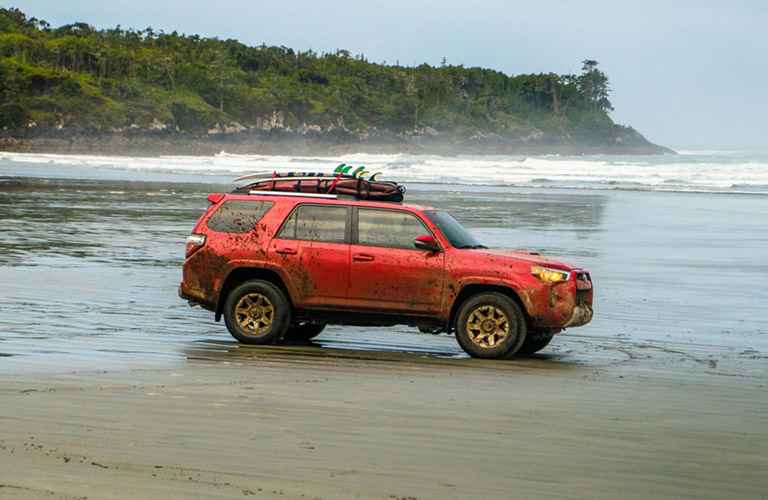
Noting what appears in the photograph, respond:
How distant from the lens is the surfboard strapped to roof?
1089 centimetres

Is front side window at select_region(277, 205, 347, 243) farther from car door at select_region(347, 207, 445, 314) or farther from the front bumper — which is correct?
the front bumper

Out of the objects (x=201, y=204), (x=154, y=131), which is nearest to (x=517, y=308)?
(x=201, y=204)

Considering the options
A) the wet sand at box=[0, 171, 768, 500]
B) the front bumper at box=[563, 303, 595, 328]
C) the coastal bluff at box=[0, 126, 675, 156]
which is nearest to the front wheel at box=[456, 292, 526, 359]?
the wet sand at box=[0, 171, 768, 500]

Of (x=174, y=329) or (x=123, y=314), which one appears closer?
(x=174, y=329)

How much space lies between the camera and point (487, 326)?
976cm

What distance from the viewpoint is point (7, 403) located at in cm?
702

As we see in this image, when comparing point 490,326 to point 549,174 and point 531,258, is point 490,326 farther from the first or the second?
point 549,174

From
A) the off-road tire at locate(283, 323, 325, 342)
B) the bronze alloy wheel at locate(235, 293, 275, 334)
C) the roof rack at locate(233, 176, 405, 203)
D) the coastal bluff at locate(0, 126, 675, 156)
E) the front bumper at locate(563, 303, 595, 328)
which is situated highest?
the coastal bluff at locate(0, 126, 675, 156)

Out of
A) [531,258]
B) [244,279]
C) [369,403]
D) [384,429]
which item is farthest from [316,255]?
[384,429]

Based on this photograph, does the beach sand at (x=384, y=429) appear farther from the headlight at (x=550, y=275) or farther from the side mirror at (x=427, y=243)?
the side mirror at (x=427, y=243)

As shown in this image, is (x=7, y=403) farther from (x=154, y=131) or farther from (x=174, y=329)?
(x=154, y=131)

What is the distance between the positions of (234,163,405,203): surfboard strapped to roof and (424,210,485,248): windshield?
68 centimetres

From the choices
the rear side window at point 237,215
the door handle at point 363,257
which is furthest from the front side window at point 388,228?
the rear side window at point 237,215

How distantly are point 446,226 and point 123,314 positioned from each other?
4142 mm
